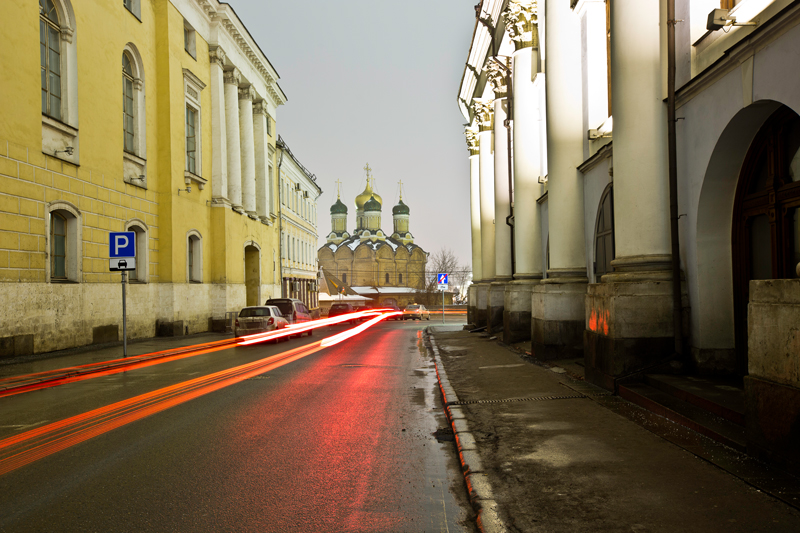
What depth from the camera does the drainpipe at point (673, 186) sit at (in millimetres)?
8469

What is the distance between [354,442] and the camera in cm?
659

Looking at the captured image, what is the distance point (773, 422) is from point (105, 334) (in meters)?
18.7

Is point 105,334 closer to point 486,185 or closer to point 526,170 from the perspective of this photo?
Result: point 526,170

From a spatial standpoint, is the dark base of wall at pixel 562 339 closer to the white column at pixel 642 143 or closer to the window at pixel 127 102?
the white column at pixel 642 143

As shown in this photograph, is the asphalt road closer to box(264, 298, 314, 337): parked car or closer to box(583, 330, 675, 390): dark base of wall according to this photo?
box(583, 330, 675, 390): dark base of wall

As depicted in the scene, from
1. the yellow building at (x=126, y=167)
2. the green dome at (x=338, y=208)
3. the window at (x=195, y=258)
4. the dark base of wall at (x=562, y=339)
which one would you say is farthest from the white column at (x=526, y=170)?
the green dome at (x=338, y=208)

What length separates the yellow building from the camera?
613 inches

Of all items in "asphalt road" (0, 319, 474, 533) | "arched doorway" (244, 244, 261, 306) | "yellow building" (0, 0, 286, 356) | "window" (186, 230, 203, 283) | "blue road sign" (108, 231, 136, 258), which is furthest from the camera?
"arched doorway" (244, 244, 261, 306)

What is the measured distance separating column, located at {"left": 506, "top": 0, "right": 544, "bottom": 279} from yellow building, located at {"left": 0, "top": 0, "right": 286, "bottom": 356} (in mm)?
12673

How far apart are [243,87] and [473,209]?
1423 cm

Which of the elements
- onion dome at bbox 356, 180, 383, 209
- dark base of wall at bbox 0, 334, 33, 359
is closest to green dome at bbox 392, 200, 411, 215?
onion dome at bbox 356, 180, 383, 209

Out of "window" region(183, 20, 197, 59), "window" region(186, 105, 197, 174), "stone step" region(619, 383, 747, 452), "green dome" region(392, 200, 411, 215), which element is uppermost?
"green dome" region(392, 200, 411, 215)

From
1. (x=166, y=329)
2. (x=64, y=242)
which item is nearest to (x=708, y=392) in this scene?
(x=64, y=242)

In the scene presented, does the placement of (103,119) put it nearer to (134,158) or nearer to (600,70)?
(134,158)
